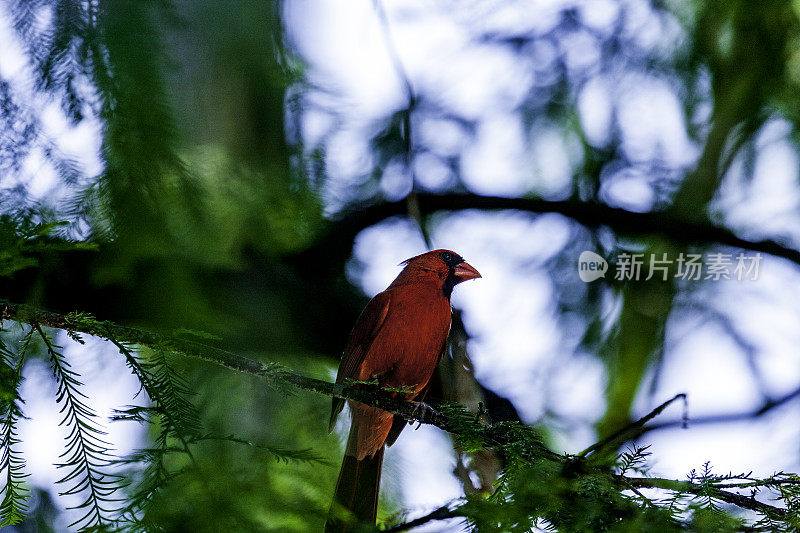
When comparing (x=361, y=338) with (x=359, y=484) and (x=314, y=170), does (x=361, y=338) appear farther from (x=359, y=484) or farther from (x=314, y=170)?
(x=314, y=170)

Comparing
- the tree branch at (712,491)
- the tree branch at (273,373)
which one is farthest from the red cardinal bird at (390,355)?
the tree branch at (712,491)

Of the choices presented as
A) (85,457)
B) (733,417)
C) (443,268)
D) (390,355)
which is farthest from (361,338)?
(733,417)

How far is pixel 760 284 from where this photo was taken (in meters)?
1.19

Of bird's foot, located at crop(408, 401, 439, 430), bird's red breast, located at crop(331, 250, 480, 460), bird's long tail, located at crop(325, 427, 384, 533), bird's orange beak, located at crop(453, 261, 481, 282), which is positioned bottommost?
bird's long tail, located at crop(325, 427, 384, 533)

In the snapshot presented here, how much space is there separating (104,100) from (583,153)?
1.00 m

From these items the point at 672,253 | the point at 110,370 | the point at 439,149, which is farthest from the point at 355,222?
the point at 672,253

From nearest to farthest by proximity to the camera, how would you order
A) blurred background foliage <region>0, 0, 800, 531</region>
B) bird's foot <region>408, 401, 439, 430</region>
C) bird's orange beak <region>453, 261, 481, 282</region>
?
blurred background foliage <region>0, 0, 800, 531</region>, bird's foot <region>408, 401, 439, 430</region>, bird's orange beak <region>453, 261, 481, 282</region>

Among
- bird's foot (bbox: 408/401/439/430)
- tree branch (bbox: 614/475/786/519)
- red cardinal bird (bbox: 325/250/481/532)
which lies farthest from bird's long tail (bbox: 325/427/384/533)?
tree branch (bbox: 614/475/786/519)

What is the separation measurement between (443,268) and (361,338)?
0.18 metres

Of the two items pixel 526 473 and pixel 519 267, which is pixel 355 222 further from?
pixel 526 473

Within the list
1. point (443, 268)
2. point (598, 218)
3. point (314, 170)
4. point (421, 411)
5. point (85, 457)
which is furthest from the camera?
point (598, 218)

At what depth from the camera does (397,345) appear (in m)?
0.94

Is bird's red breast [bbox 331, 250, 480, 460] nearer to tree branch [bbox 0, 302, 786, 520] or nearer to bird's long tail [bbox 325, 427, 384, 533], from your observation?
bird's long tail [bbox 325, 427, 384, 533]

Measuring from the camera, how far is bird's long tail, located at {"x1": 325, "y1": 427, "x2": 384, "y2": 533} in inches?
34.8
